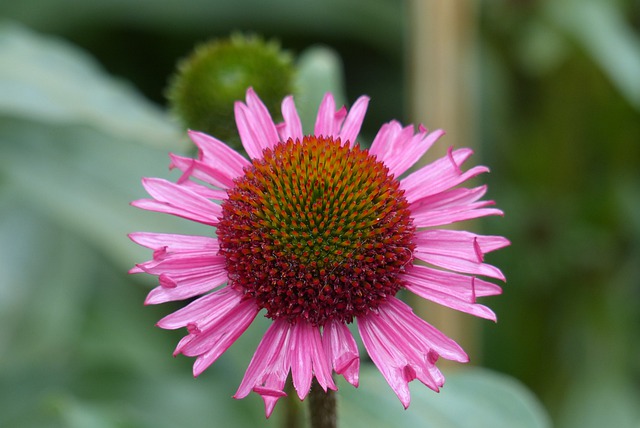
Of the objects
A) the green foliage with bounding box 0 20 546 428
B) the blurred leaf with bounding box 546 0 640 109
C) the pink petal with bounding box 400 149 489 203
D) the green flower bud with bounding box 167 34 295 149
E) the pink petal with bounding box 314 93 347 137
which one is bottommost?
the green foliage with bounding box 0 20 546 428

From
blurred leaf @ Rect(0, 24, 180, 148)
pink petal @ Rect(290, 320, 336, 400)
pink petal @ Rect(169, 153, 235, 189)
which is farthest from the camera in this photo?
blurred leaf @ Rect(0, 24, 180, 148)

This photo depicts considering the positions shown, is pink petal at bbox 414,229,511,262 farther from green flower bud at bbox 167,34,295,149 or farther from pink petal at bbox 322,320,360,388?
green flower bud at bbox 167,34,295,149

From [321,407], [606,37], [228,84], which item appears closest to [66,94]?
[228,84]

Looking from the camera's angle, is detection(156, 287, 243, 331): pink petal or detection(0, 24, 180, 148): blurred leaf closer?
detection(156, 287, 243, 331): pink petal

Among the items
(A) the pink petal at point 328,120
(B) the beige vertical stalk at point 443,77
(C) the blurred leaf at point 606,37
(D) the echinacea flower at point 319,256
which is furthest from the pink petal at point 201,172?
(C) the blurred leaf at point 606,37

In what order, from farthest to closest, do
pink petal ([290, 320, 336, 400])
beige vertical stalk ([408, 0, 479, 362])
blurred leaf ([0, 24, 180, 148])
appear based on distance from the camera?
1. beige vertical stalk ([408, 0, 479, 362])
2. blurred leaf ([0, 24, 180, 148])
3. pink petal ([290, 320, 336, 400])

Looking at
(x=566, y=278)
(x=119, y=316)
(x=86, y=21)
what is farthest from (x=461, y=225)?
(x=86, y=21)

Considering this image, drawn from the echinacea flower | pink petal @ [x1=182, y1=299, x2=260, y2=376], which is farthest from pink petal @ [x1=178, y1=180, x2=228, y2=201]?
pink petal @ [x1=182, y1=299, x2=260, y2=376]

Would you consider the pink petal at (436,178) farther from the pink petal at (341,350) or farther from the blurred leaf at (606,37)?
the blurred leaf at (606,37)
